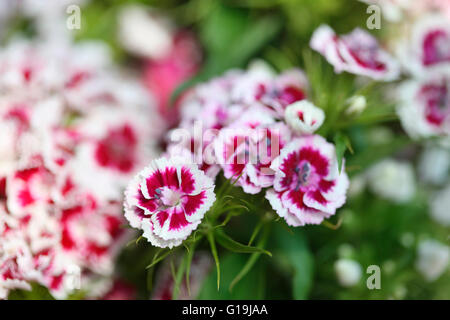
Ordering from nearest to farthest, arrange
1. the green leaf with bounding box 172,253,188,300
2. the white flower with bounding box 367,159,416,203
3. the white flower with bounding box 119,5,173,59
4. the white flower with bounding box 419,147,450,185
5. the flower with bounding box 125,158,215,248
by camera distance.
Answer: the flower with bounding box 125,158,215,248, the green leaf with bounding box 172,253,188,300, the white flower with bounding box 367,159,416,203, the white flower with bounding box 419,147,450,185, the white flower with bounding box 119,5,173,59

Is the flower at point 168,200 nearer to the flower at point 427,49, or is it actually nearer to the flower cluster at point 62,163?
the flower cluster at point 62,163

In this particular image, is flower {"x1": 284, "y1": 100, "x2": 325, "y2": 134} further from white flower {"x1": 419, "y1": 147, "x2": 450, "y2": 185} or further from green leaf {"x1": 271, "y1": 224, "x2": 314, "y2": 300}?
white flower {"x1": 419, "y1": 147, "x2": 450, "y2": 185}

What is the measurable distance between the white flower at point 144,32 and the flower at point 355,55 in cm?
88

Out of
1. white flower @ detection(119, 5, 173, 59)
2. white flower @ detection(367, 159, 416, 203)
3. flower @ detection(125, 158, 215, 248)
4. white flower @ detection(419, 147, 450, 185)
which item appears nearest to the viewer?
flower @ detection(125, 158, 215, 248)

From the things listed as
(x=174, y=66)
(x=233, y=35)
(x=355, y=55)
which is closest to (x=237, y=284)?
(x=355, y=55)

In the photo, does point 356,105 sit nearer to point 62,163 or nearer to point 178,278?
point 178,278

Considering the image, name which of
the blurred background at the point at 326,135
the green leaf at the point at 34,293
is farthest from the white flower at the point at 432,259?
the green leaf at the point at 34,293

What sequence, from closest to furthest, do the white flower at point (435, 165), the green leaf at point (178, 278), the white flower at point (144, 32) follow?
the green leaf at point (178, 278) → the white flower at point (435, 165) → the white flower at point (144, 32)

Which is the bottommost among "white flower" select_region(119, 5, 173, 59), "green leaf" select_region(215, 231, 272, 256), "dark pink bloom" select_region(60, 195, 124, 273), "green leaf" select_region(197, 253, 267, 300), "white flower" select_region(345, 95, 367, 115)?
"green leaf" select_region(197, 253, 267, 300)

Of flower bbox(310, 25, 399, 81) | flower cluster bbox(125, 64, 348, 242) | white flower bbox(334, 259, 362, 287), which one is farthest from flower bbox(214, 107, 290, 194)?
white flower bbox(334, 259, 362, 287)

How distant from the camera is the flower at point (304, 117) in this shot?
2.89ft

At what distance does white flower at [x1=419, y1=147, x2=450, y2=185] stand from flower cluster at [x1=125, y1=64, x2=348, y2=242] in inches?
24.3

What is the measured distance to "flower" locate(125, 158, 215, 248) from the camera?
31.7 inches

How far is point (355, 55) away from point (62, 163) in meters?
0.73
